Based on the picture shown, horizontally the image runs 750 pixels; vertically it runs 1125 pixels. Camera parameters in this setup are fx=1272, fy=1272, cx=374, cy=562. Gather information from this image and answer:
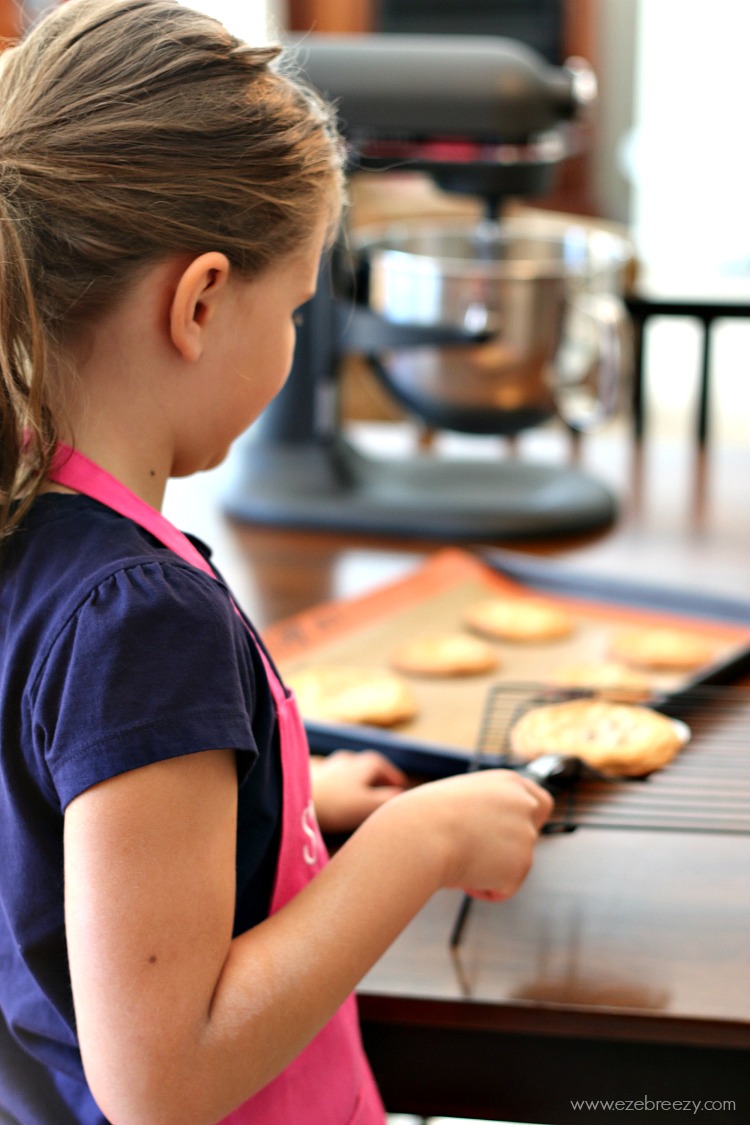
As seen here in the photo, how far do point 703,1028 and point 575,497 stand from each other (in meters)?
0.94

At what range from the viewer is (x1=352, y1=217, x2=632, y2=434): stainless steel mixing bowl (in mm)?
1469

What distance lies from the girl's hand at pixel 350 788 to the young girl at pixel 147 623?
0.18m

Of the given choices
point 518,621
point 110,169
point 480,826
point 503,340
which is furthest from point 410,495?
point 110,169

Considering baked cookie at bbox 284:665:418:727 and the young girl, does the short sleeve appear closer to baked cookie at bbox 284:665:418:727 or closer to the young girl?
the young girl

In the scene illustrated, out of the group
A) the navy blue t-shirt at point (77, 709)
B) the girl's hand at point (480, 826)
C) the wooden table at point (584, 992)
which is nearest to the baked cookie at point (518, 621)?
the wooden table at point (584, 992)

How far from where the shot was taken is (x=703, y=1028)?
0.71 m

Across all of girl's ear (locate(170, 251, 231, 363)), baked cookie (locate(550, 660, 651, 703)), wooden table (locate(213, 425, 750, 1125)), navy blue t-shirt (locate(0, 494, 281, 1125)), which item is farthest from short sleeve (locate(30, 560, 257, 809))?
baked cookie (locate(550, 660, 651, 703))

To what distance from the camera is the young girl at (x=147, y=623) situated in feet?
1.85

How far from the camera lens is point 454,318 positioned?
4.86 feet

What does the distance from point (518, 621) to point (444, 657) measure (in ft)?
0.39

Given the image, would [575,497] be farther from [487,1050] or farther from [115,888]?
[115,888]

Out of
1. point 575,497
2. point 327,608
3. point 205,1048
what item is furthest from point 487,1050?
point 575,497

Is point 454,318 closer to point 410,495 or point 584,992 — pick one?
point 410,495

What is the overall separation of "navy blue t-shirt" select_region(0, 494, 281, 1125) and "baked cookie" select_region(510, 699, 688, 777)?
299mm
